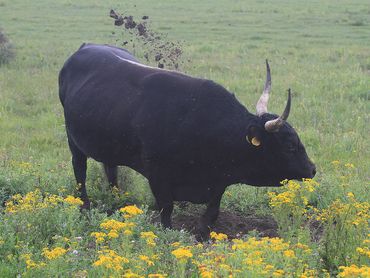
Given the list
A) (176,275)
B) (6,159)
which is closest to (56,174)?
(6,159)

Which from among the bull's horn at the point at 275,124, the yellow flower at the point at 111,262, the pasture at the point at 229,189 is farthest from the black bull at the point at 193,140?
the yellow flower at the point at 111,262

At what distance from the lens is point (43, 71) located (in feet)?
49.2

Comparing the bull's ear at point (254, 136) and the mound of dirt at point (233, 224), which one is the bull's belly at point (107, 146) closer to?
the mound of dirt at point (233, 224)

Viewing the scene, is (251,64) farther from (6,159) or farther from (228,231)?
(228,231)

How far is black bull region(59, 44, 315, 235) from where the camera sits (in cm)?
637

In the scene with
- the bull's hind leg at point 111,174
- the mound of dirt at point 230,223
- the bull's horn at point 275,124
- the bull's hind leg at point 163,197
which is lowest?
the mound of dirt at point 230,223

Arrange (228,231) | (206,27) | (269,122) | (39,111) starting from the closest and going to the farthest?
(269,122)
(228,231)
(39,111)
(206,27)

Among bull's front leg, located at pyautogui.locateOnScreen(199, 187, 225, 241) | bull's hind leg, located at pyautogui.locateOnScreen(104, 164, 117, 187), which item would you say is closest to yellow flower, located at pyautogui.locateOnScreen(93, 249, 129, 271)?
bull's front leg, located at pyautogui.locateOnScreen(199, 187, 225, 241)

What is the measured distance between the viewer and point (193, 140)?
251 inches

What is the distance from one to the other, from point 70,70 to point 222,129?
90.1 inches

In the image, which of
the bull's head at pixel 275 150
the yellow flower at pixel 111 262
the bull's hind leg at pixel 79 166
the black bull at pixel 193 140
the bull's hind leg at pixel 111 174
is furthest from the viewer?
the bull's hind leg at pixel 111 174

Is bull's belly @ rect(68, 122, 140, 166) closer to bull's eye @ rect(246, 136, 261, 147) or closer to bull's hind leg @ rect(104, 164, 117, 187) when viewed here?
bull's hind leg @ rect(104, 164, 117, 187)

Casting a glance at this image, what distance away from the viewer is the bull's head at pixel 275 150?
246 inches

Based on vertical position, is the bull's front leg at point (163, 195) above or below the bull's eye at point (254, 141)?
below
